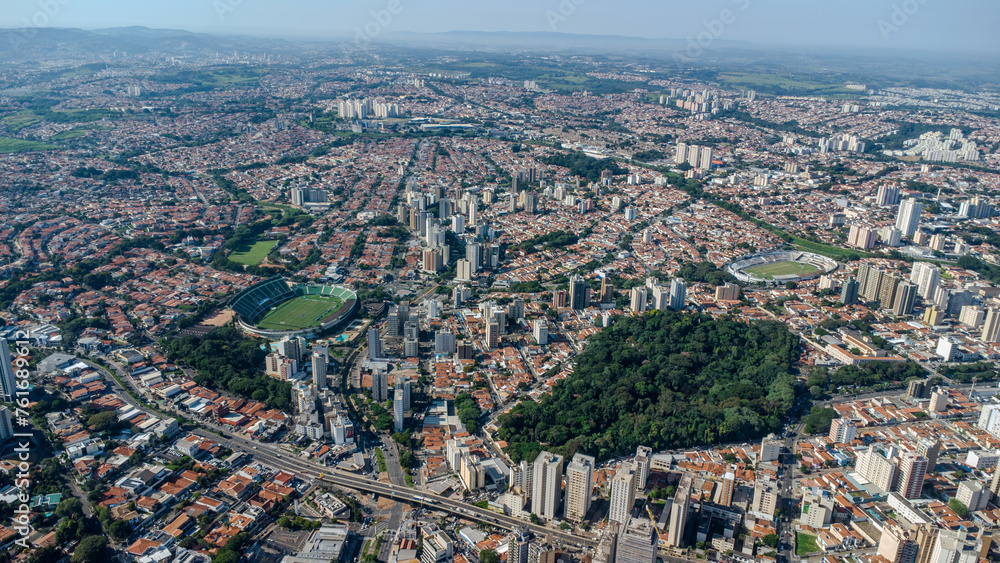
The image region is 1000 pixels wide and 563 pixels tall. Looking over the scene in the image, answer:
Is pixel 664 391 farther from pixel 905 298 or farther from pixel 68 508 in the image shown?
pixel 68 508

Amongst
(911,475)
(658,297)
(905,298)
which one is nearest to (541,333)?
(658,297)

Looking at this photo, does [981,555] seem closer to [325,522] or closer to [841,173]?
[325,522]

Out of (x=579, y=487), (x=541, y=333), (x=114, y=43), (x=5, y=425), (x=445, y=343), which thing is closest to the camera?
(x=579, y=487)

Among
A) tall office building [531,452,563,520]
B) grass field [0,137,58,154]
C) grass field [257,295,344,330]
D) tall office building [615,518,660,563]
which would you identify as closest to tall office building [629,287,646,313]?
grass field [257,295,344,330]

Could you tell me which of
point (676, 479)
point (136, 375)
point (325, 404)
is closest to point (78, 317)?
point (136, 375)

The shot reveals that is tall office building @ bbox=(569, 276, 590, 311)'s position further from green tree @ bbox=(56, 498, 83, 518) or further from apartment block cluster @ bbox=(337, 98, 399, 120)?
apartment block cluster @ bbox=(337, 98, 399, 120)
